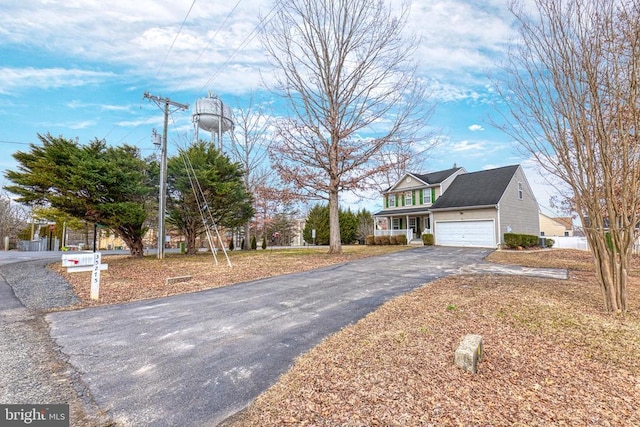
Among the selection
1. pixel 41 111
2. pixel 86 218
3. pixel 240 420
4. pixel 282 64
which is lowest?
pixel 240 420

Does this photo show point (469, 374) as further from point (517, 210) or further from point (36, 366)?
point (517, 210)

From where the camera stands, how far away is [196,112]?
920 inches

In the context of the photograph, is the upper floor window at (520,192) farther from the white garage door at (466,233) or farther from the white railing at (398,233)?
the white railing at (398,233)

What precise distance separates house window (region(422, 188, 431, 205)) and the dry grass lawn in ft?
62.2

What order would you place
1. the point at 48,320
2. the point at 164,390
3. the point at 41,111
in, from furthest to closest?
the point at 41,111
the point at 48,320
the point at 164,390

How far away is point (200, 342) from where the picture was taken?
12.6 ft

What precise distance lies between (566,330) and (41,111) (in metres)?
21.0

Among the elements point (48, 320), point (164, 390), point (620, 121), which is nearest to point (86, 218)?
point (48, 320)

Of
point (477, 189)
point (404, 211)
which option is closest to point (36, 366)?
point (477, 189)

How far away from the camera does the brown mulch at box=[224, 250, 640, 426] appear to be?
213 cm

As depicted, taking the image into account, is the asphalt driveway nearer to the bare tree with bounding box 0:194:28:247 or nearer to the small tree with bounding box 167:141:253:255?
the small tree with bounding box 167:141:253:255

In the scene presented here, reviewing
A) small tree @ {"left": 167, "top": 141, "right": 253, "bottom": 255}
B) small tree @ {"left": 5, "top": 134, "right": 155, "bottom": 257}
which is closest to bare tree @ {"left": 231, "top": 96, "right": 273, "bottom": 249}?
small tree @ {"left": 167, "top": 141, "right": 253, "bottom": 255}

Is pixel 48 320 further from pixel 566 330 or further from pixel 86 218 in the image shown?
pixel 86 218

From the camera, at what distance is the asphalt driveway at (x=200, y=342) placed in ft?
8.36
